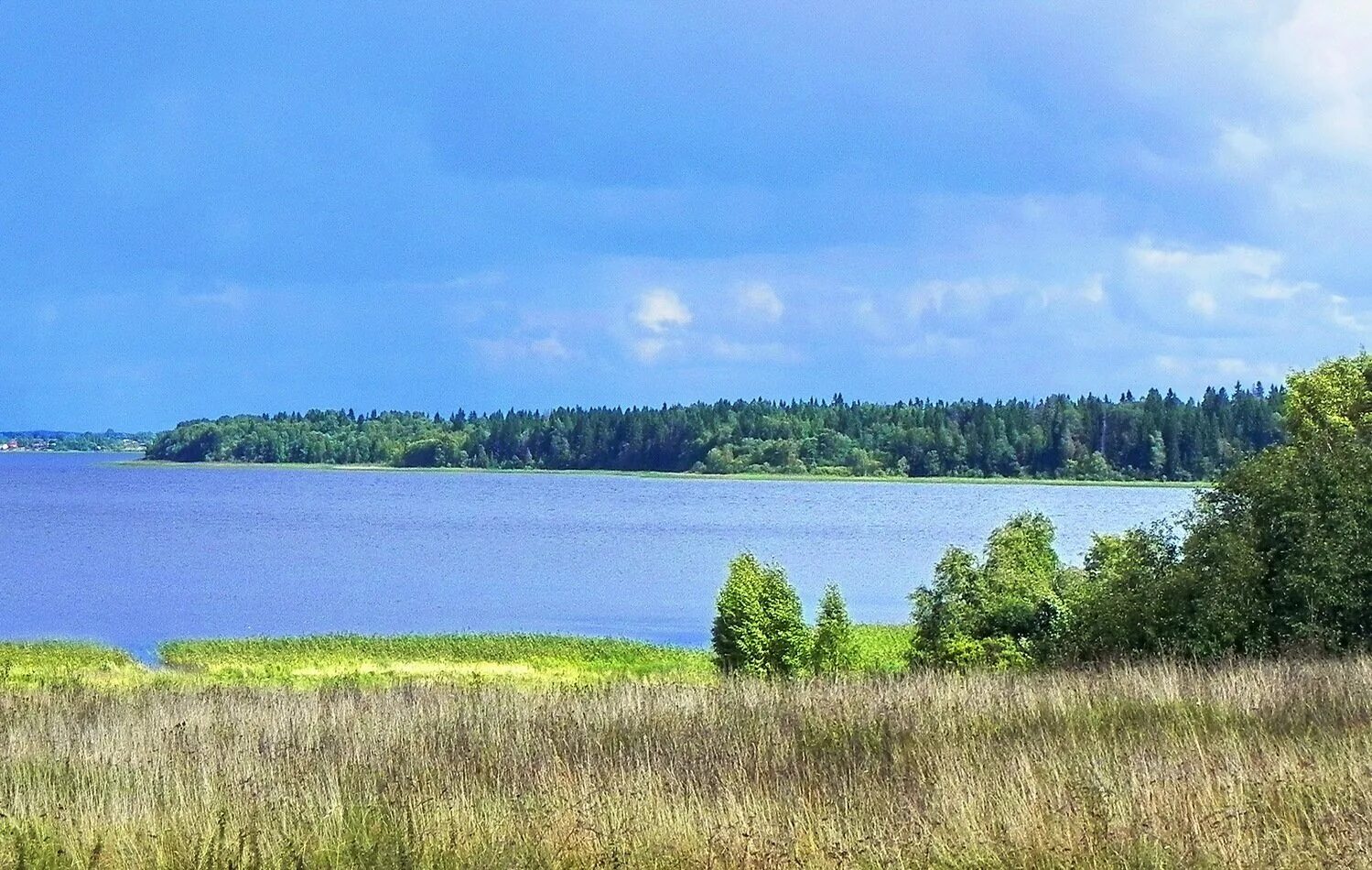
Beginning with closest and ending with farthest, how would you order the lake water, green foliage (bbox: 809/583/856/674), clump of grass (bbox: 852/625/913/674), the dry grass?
the dry grass, green foliage (bbox: 809/583/856/674), clump of grass (bbox: 852/625/913/674), the lake water

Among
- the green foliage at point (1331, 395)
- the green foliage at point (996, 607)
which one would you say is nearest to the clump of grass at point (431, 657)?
the green foliage at point (996, 607)

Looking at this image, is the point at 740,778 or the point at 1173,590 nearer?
the point at 740,778

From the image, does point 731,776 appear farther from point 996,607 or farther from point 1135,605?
point 996,607

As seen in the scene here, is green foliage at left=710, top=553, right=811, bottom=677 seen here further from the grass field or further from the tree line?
the grass field

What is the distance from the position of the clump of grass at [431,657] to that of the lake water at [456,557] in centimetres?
506

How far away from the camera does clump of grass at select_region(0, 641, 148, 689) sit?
A: 3600cm

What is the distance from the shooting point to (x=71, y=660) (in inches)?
1654

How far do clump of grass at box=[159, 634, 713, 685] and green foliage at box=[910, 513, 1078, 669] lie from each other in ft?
38.8

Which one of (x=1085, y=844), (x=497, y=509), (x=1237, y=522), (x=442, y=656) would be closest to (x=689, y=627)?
(x=442, y=656)

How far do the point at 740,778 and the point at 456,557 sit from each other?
8477 centimetres

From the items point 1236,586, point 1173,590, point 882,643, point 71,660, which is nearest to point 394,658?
point 71,660

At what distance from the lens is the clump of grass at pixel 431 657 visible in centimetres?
3981

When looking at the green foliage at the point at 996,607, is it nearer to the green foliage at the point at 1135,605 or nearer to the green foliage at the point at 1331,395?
the green foliage at the point at 1135,605

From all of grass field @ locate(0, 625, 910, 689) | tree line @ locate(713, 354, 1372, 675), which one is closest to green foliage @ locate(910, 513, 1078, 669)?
tree line @ locate(713, 354, 1372, 675)
